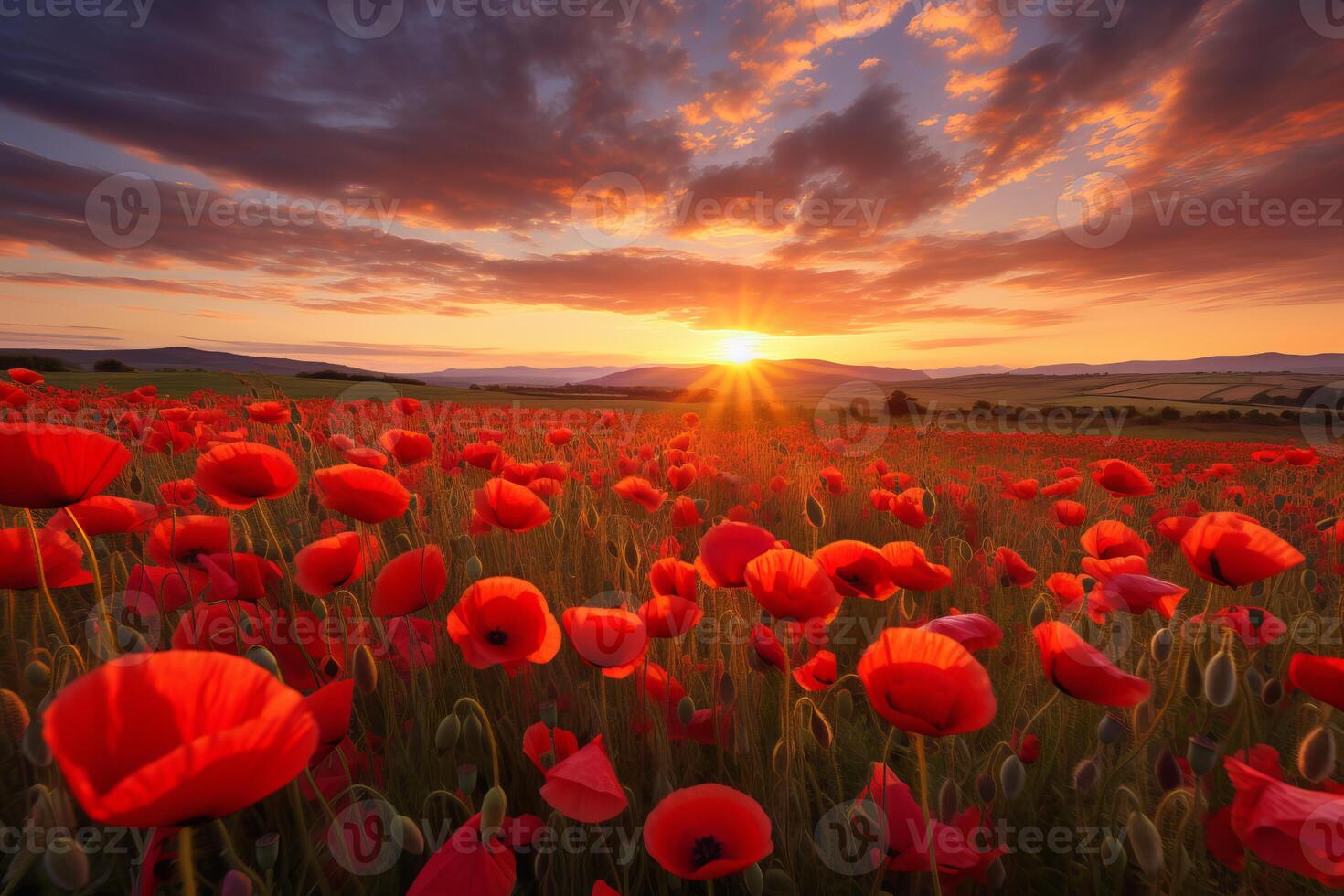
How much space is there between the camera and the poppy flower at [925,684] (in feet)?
3.03

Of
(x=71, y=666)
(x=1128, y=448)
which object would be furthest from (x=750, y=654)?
(x=1128, y=448)

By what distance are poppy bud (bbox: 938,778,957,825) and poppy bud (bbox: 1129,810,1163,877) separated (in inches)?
11.1

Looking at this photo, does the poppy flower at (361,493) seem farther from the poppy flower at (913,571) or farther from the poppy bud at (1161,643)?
the poppy bud at (1161,643)

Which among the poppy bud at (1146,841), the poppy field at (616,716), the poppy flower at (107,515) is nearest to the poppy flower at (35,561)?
the poppy field at (616,716)

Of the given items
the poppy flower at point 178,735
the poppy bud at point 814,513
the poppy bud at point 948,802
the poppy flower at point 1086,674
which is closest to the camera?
the poppy flower at point 178,735

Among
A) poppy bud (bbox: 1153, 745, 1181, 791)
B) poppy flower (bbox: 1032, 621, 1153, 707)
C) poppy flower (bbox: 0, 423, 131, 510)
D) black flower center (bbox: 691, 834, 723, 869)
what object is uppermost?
poppy flower (bbox: 0, 423, 131, 510)

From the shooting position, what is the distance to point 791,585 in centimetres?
127

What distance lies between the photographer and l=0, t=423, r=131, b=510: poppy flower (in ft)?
3.43

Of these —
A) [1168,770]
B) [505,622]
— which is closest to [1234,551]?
[1168,770]

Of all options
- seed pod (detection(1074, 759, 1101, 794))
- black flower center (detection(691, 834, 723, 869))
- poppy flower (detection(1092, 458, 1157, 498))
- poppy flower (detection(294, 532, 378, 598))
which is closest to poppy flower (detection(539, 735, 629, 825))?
black flower center (detection(691, 834, 723, 869))

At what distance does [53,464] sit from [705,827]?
1386 mm

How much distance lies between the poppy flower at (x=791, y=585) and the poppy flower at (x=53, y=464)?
4.08ft

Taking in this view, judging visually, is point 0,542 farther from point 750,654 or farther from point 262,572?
point 750,654

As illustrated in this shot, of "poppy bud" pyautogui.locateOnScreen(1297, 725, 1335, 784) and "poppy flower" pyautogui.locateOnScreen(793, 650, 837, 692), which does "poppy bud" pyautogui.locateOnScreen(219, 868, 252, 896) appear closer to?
"poppy flower" pyautogui.locateOnScreen(793, 650, 837, 692)
